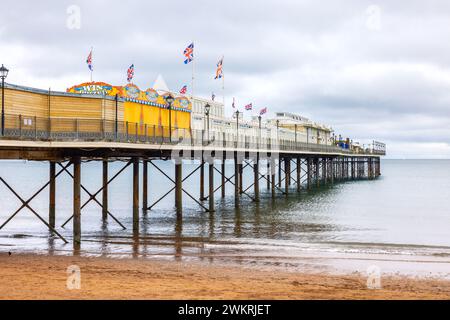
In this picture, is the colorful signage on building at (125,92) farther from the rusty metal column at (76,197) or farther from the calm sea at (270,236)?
the calm sea at (270,236)

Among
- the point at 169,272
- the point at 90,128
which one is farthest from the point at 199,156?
the point at 169,272

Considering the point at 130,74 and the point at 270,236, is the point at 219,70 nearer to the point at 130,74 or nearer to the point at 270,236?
the point at 130,74

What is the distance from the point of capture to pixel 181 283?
14609 millimetres

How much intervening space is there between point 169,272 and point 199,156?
1533 centimetres

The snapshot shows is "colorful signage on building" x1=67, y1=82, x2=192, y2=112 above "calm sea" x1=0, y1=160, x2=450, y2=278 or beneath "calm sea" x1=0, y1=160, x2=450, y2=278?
above

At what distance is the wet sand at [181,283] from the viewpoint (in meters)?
13.0

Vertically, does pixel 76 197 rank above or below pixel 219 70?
below

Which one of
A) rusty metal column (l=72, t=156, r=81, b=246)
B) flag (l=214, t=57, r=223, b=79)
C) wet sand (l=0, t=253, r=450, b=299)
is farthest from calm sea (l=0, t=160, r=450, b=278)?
flag (l=214, t=57, r=223, b=79)

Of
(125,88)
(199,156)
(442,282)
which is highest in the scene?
(125,88)

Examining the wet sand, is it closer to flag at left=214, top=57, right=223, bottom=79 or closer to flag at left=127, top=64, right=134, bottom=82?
flag at left=127, top=64, right=134, bottom=82

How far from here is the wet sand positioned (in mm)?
13008

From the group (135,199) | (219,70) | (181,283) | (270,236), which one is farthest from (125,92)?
(219,70)
